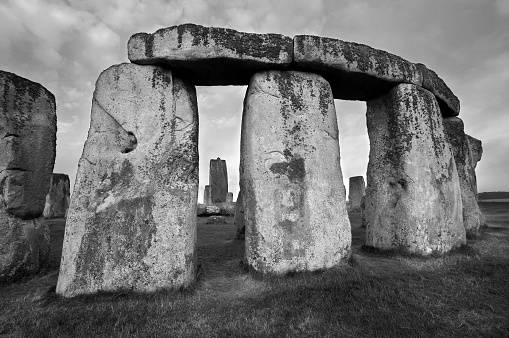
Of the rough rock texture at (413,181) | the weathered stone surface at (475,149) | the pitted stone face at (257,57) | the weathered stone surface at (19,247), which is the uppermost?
the pitted stone face at (257,57)

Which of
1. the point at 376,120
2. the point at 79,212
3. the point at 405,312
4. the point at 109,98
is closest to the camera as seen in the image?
the point at 405,312

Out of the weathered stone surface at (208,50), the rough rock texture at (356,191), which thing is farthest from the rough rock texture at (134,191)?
the rough rock texture at (356,191)

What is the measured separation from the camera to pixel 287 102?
16.0 ft

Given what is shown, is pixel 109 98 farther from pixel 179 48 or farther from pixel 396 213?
pixel 396 213

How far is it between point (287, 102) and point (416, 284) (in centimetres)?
311

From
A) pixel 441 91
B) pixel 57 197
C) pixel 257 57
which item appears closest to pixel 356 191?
pixel 441 91

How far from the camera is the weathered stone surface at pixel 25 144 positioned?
457cm

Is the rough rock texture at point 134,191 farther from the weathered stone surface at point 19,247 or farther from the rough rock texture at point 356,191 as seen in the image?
→ the rough rock texture at point 356,191

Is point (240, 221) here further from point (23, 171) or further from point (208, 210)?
point (208, 210)

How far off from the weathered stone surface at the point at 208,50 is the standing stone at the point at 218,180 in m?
14.5

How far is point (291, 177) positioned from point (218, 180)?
589 inches

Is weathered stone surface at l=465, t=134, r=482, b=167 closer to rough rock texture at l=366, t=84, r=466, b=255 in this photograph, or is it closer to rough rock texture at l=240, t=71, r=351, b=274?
rough rock texture at l=366, t=84, r=466, b=255

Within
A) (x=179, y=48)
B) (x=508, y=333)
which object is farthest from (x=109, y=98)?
(x=508, y=333)

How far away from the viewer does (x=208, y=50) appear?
4.55 metres
